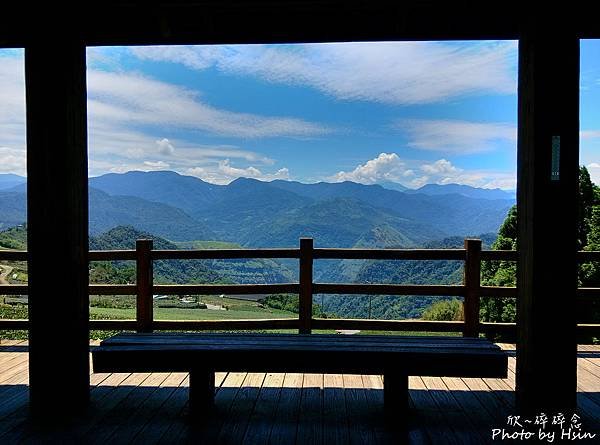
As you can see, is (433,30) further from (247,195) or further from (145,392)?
(247,195)

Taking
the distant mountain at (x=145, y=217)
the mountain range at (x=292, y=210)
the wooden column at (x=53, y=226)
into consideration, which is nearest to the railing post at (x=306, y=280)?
the wooden column at (x=53, y=226)

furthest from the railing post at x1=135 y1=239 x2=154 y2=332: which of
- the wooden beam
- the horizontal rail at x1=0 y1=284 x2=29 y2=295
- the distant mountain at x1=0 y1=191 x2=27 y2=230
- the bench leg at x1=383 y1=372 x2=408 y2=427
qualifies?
the distant mountain at x1=0 y1=191 x2=27 y2=230

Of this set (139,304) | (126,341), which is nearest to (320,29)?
(126,341)

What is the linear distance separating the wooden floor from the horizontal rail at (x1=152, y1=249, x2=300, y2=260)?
4.14 feet

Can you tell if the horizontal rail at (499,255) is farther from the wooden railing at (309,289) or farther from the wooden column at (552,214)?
the wooden column at (552,214)

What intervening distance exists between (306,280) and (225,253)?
83cm

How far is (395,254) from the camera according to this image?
4.87 meters

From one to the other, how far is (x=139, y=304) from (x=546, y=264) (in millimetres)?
3716

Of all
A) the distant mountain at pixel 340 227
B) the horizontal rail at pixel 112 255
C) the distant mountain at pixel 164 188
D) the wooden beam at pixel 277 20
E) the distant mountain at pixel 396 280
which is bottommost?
the distant mountain at pixel 396 280

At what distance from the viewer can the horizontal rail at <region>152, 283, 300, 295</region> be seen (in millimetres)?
4867

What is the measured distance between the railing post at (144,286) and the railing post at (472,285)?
3.07m

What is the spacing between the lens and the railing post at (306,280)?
15.8 feet

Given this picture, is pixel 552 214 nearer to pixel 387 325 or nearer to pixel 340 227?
pixel 387 325

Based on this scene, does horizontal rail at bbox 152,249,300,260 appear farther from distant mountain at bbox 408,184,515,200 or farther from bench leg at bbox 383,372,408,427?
distant mountain at bbox 408,184,515,200
